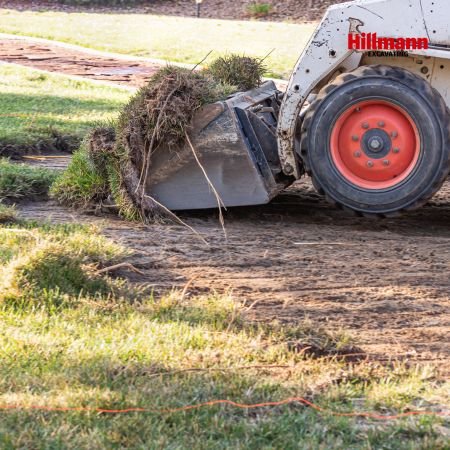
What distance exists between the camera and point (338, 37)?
6672mm

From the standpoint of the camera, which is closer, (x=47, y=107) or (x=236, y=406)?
(x=236, y=406)

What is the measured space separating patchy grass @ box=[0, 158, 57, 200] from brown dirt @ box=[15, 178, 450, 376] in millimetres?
246

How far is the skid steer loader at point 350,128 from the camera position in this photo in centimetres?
655

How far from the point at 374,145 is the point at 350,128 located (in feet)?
0.65

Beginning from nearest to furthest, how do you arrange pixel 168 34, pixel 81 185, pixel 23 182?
pixel 81 185, pixel 23 182, pixel 168 34

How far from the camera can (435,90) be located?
6.60m

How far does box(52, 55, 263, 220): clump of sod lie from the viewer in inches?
272

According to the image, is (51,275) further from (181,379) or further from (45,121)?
(45,121)

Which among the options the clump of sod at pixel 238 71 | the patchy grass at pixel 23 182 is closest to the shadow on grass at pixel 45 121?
the patchy grass at pixel 23 182

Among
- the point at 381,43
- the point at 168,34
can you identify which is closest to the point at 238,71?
the point at 381,43

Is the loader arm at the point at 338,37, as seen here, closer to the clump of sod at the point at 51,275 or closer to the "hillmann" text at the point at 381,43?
the "hillmann" text at the point at 381,43

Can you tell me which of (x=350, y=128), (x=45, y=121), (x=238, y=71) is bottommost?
(x=45, y=121)

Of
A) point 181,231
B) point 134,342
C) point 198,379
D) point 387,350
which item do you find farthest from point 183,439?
point 181,231

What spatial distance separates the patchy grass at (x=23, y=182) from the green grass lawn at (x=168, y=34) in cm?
789
